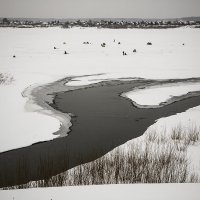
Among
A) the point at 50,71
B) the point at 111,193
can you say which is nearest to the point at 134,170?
the point at 111,193

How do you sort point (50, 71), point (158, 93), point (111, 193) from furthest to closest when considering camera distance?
point (50, 71) < point (158, 93) < point (111, 193)

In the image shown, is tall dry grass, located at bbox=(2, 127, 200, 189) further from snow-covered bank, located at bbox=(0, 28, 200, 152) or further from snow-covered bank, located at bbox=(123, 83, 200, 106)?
snow-covered bank, located at bbox=(123, 83, 200, 106)

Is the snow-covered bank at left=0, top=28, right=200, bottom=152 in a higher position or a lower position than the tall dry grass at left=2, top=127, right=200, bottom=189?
higher

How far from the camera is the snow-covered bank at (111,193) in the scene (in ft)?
16.1

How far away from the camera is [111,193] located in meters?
5.09

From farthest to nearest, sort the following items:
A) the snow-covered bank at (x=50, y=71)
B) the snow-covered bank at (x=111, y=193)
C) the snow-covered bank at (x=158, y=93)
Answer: the snow-covered bank at (x=158, y=93) < the snow-covered bank at (x=50, y=71) < the snow-covered bank at (x=111, y=193)

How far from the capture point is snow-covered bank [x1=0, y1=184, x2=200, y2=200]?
4.92 meters

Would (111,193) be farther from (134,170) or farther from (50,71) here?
(50,71)

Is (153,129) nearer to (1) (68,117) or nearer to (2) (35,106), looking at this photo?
(1) (68,117)

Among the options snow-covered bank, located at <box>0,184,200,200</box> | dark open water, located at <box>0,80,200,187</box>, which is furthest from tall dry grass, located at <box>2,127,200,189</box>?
snow-covered bank, located at <box>0,184,200,200</box>

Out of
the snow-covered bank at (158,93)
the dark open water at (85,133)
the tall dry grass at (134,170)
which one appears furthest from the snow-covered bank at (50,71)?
the snow-covered bank at (158,93)

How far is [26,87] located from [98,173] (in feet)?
33.7

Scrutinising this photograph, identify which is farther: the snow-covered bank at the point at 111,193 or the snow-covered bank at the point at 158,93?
the snow-covered bank at the point at 158,93

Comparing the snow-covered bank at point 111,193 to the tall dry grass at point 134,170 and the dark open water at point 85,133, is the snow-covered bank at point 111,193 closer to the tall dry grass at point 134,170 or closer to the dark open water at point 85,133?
the tall dry grass at point 134,170
